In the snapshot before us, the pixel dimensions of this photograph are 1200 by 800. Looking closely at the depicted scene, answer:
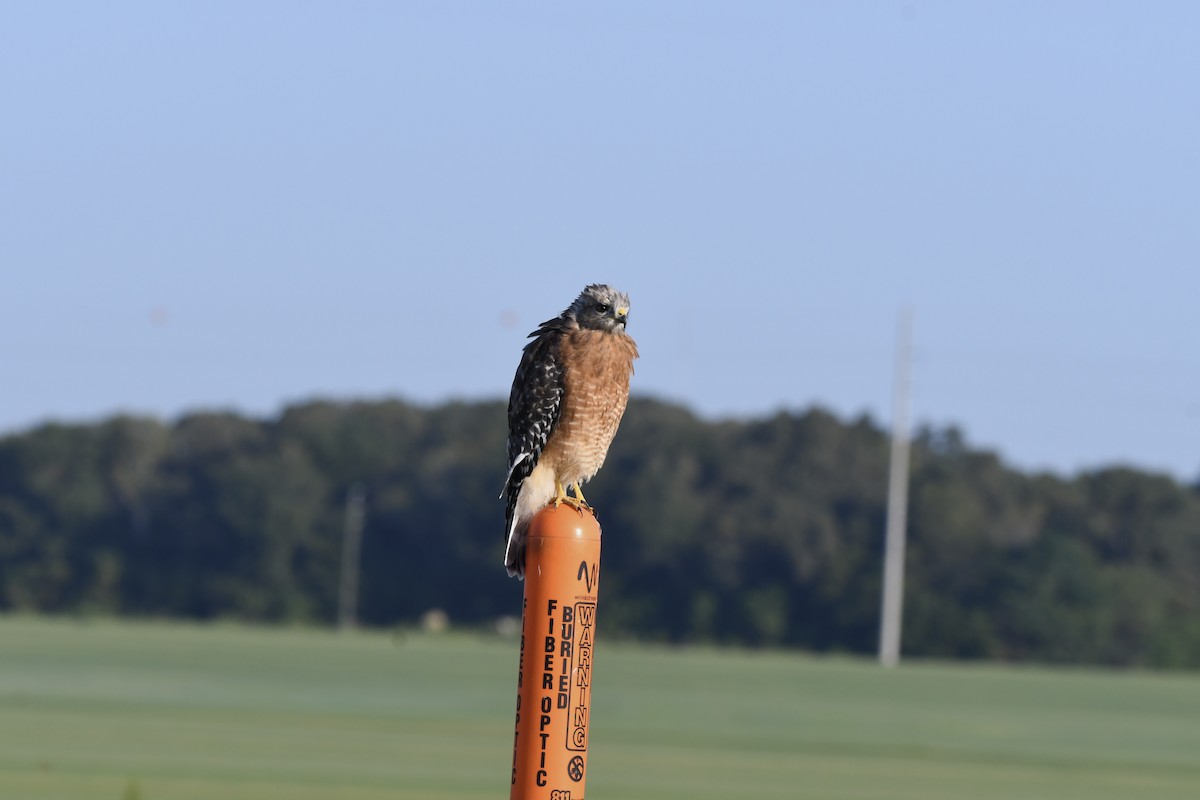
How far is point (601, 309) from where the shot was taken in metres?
9.23

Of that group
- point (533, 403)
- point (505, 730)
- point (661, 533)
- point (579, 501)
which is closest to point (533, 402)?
point (533, 403)

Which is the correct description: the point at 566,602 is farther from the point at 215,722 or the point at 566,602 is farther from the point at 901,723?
Answer: the point at 901,723

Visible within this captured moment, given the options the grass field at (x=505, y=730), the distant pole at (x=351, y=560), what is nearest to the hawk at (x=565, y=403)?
the grass field at (x=505, y=730)

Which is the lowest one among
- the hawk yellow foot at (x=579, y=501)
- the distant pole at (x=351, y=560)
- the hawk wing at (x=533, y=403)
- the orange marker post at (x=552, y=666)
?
the orange marker post at (x=552, y=666)

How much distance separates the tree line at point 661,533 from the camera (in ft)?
274

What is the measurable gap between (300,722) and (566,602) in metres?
18.7

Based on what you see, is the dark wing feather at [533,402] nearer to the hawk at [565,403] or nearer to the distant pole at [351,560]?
the hawk at [565,403]

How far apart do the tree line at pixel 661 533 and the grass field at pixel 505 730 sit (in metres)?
33.9

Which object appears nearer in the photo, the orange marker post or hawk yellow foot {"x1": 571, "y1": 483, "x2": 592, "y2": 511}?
the orange marker post

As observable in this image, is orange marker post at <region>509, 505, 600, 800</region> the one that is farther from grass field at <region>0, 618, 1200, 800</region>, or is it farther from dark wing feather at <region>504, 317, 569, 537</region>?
grass field at <region>0, 618, 1200, 800</region>

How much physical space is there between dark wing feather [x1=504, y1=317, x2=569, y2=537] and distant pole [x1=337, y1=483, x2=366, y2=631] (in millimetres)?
80375

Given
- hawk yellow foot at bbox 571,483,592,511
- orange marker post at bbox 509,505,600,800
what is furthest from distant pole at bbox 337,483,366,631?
orange marker post at bbox 509,505,600,800

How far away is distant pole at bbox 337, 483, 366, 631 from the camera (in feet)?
298

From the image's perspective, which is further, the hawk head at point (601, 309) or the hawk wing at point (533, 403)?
the hawk wing at point (533, 403)
